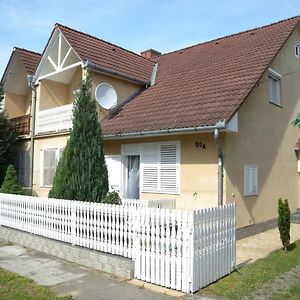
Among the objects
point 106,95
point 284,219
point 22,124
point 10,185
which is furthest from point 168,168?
point 22,124

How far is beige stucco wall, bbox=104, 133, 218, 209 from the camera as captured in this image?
11359 mm

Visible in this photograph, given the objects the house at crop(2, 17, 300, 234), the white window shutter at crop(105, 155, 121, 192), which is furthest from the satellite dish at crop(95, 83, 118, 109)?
the white window shutter at crop(105, 155, 121, 192)

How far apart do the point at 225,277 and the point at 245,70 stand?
7794mm

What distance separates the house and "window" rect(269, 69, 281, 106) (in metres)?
0.04

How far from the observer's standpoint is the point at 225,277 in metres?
7.48

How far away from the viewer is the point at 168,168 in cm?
1244

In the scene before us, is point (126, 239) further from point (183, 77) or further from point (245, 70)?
point (183, 77)

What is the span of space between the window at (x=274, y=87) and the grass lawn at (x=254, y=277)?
6.79 m

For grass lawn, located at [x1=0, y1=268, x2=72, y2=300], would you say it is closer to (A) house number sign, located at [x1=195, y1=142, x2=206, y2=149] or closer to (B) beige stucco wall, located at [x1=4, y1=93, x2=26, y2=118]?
(A) house number sign, located at [x1=195, y1=142, x2=206, y2=149]

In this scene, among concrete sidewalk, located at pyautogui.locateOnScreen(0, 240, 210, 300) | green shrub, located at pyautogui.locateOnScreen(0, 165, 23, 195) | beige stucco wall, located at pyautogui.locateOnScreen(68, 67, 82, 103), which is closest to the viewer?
concrete sidewalk, located at pyautogui.locateOnScreen(0, 240, 210, 300)

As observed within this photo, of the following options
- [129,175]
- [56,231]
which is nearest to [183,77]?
[129,175]

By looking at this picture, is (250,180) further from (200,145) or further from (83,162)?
(83,162)

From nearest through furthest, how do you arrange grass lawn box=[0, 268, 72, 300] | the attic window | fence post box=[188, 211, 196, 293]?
1. grass lawn box=[0, 268, 72, 300]
2. fence post box=[188, 211, 196, 293]
3. the attic window

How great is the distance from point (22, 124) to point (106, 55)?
5752 millimetres
